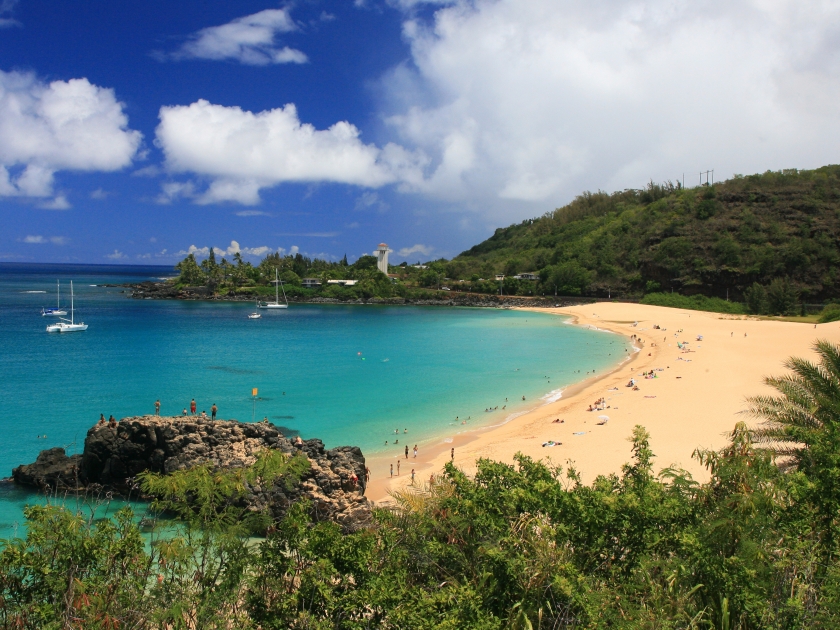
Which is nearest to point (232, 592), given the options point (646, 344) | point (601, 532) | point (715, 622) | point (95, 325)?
point (601, 532)

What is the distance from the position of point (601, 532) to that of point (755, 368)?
104 ft

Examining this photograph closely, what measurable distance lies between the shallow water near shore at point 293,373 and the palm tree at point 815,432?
534 inches

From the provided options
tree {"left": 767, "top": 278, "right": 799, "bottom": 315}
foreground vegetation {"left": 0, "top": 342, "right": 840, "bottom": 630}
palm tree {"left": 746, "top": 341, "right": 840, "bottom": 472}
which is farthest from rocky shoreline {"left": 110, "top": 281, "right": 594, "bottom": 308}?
foreground vegetation {"left": 0, "top": 342, "right": 840, "bottom": 630}

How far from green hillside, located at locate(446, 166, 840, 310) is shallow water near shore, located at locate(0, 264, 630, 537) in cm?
2938

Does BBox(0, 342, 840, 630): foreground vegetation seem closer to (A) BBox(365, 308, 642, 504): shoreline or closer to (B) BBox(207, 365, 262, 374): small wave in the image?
(A) BBox(365, 308, 642, 504): shoreline

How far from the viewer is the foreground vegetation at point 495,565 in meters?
6.07

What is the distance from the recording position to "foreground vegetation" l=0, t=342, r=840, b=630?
607 cm

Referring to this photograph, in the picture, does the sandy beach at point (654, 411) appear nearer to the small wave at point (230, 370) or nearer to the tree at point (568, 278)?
the small wave at point (230, 370)

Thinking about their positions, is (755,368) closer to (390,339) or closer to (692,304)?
(390,339)

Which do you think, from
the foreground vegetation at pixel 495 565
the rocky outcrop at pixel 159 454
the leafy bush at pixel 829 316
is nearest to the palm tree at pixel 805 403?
the foreground vegetation at pixel 495 565

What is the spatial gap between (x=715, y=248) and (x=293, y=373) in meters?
75.3

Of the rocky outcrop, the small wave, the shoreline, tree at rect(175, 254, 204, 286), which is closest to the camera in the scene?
the rocky outcrop

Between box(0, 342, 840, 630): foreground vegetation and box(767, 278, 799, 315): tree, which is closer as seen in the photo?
box(0, 342, 840, 630): foreground vegetation

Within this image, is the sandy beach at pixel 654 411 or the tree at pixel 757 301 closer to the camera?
the sandy beach at pixel 654 411
